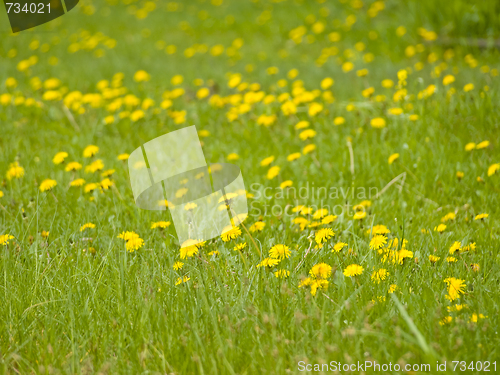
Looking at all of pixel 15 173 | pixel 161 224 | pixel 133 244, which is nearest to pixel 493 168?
pixel 161 224

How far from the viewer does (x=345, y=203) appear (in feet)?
8.38

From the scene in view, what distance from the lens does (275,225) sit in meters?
2.30

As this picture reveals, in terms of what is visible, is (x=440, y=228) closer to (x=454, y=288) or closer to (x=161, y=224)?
(x=454, y=288)

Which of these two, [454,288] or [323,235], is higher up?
[323,235]

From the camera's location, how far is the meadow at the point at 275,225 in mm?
1440

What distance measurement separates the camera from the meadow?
1.44 metres

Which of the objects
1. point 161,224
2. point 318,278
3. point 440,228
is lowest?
point 440,228

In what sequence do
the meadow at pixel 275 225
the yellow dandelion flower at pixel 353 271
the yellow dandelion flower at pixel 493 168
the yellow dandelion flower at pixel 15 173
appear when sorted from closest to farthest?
the meadow at pixel 275 225
the yellow dandelion flower at pixel 353 271
the yellow dandelion flower at pixel 493 168
the yellow dandelion flower at pixel 15 173

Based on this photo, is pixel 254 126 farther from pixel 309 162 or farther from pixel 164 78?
pixel 164 78

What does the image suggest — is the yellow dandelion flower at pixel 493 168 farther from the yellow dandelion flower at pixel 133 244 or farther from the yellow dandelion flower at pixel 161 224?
the yellow dandelion flower at pixel 133 244

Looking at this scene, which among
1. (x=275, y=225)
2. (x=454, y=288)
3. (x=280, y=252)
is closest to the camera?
(x=454, y=288)

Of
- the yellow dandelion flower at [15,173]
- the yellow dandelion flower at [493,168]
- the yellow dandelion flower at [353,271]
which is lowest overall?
the yellow dandelion flower at [493,168]

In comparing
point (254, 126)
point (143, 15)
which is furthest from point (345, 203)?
point (143, 15)

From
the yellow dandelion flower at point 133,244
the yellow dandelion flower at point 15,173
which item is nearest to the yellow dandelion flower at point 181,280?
the yellow dandelion flower at point 133,244
